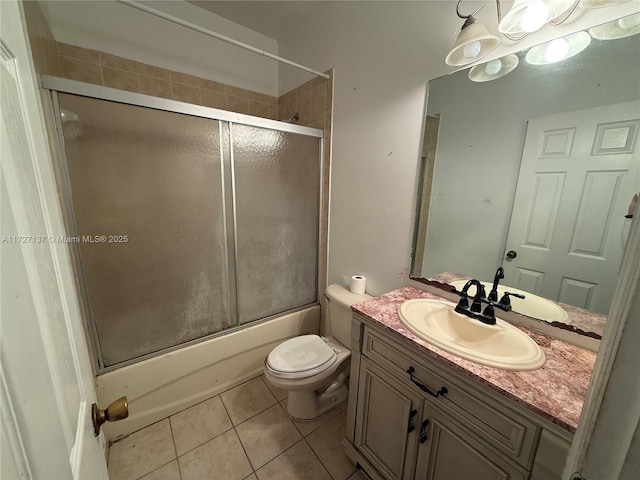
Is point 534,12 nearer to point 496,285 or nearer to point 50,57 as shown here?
point 496,285

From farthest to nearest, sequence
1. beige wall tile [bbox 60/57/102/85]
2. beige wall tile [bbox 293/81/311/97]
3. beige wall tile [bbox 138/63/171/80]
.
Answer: beige wall tile [bbox 293/81/311/97]
beige wall tile [bbox 138/63/171/80]
beige wall tile [bbox 60/57/102/85]

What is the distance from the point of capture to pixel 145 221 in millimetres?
1320

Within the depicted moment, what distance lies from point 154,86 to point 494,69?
2.06 metres

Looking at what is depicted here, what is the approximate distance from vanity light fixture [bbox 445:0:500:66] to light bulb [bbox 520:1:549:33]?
9 cm

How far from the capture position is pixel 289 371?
1341 mm

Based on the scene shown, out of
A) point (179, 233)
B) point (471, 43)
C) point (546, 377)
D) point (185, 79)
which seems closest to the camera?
point (546, 377)

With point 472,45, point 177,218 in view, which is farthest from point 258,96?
point 472,45

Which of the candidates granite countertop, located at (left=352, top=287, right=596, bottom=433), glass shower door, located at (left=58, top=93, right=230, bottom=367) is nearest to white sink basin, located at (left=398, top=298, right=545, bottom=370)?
granite countertop, located at (left=352, top=287, right=596, bottom=433)

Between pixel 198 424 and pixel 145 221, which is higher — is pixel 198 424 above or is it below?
below

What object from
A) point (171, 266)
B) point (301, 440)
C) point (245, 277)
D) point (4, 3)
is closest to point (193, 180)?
point (171, 266)

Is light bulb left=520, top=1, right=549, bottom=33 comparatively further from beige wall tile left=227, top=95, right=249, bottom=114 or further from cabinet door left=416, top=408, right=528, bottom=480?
beige wall tile left=227, top=95, right=249, bottom=114

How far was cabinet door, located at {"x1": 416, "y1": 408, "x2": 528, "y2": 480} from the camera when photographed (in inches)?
27.9

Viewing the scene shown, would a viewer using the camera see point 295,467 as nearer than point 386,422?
No

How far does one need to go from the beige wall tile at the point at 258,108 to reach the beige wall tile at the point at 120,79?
0.80 m
